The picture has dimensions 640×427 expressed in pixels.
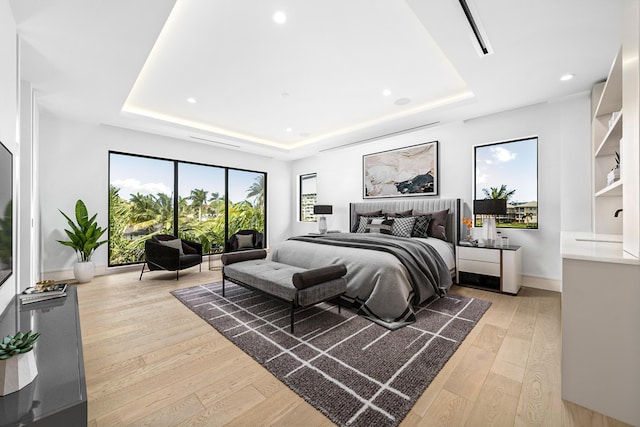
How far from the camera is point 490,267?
3.60 metres

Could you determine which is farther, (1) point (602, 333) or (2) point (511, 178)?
(2) point (511, 178)

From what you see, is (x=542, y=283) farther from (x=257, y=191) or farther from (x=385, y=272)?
(x=257, y=191)

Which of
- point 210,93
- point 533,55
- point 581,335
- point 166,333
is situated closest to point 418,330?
point 581,335

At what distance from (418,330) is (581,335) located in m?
1.15

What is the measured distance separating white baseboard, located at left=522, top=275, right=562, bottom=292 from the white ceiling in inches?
95.6

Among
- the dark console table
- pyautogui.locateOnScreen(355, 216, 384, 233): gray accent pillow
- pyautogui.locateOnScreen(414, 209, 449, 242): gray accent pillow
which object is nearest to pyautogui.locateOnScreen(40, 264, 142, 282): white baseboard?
the dark console table

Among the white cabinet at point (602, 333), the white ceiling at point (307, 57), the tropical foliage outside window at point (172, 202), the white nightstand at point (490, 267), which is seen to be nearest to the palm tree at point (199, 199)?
the tropical foliage outside window at point (172, 202)

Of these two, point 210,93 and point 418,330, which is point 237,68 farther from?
point 418,330

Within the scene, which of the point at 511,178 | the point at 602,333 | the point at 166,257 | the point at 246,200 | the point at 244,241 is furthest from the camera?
the point at 246,200

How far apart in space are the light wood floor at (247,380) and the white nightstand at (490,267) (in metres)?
0.64

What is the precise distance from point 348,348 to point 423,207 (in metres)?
3.25

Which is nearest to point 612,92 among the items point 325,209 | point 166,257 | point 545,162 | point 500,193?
point 545,162

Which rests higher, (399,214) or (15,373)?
(399,214)

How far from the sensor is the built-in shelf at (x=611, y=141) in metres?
2.28
